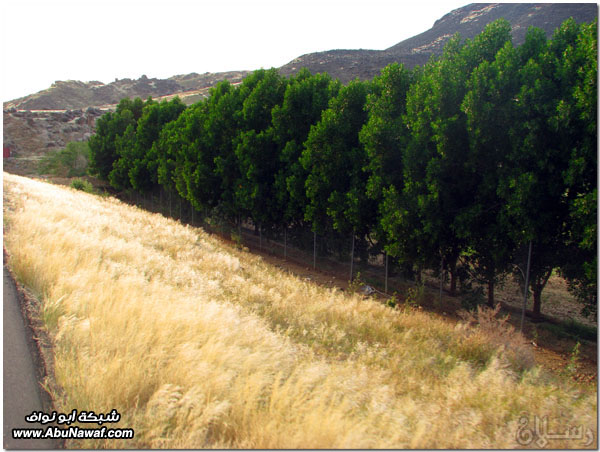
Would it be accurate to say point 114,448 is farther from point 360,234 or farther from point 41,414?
point 360,234

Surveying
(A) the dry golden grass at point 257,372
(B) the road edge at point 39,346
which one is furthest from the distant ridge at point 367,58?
(B) the road edge at point 39,346

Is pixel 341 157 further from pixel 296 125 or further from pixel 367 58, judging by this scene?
pixel 367 58

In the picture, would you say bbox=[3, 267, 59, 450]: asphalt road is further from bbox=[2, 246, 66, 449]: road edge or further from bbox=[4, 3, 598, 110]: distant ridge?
bbox=[4, 3, 598, 110]: distant ridge

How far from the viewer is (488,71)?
39.5 ft

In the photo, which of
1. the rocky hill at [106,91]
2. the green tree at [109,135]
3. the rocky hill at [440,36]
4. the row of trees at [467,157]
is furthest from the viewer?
the rocky hill at [106,91]

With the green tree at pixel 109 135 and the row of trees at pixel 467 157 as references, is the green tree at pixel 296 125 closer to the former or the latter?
the row of trees at pixel 467 157

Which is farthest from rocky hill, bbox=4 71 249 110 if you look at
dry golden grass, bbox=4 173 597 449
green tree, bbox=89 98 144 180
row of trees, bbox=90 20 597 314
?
dry golden grass, bbox=4 173 597 449

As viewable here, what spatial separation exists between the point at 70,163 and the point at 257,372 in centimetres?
6266

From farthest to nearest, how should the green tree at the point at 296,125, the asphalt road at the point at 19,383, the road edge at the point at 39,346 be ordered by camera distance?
the green tree at the point at 296,125, the road edge at the point at 39,346, the asphalt road at the point at 19,383

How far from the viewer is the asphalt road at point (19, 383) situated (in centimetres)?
328

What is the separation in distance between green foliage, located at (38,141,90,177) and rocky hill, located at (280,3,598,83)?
4179cm

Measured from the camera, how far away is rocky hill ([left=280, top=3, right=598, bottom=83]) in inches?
2275

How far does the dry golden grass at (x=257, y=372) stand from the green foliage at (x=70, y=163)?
55268 millimetres

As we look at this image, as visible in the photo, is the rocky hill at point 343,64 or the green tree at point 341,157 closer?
the green tree at point 341,157
